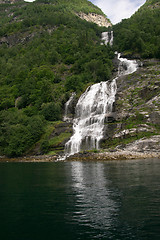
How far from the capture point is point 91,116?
196ft

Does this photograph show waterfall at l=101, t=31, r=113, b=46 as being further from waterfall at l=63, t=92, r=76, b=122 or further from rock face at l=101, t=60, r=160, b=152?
waterfall at l=63, t=92, r=76, b=122

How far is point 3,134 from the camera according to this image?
60.5m

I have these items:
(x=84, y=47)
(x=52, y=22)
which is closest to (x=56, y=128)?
(x=84, y=47)

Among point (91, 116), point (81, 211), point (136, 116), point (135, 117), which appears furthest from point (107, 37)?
point (81, 211)

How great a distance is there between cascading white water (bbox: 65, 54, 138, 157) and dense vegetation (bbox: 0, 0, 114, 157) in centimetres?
770

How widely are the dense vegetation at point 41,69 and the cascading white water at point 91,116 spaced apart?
7.70 meters

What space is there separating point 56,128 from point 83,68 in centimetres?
4450

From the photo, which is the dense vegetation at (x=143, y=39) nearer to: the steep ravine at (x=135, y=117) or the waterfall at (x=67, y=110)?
the steep ravine at (x=135, y=117)

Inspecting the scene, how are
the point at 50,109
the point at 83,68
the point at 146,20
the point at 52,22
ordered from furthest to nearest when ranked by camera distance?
the point at 52,22, the point at 146,20, the point at 83,68, the point at 50,109

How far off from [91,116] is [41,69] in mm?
51083

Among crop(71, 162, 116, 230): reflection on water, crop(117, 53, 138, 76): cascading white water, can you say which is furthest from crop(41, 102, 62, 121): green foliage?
crop(71, 162, 116, 230): reflection on water

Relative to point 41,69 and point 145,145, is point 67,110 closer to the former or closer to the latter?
point 145,145

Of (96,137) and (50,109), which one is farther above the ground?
(50,109)

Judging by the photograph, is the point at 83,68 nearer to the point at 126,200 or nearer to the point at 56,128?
the point at 56,128
